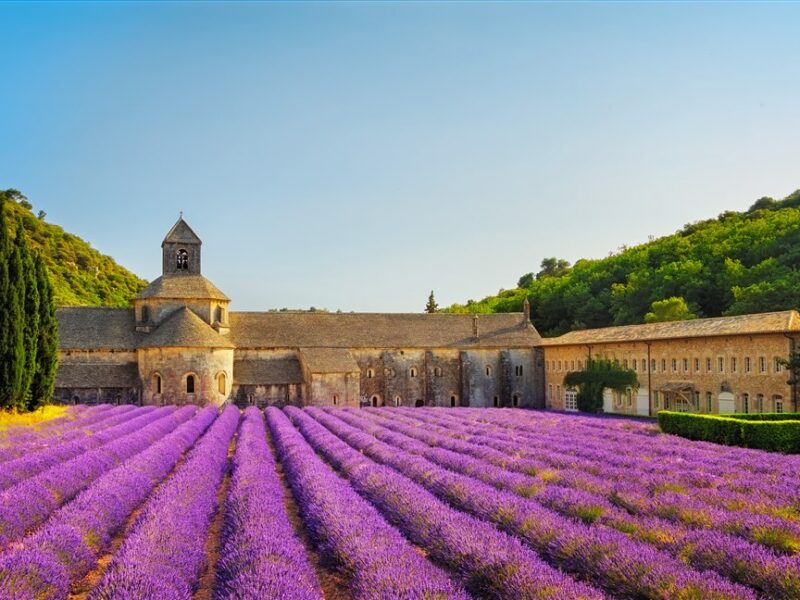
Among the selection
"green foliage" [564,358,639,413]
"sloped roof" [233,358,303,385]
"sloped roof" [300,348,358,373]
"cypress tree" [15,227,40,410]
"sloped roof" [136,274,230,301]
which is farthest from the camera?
"sloped roof" [136,274,230,301]

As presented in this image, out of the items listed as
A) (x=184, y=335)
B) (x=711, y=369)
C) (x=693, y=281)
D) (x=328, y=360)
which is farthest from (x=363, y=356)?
(x=693, y=281)

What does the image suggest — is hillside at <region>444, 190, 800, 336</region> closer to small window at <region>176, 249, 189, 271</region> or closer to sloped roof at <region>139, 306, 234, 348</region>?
sloped roof at <region>139, 306, 234, 348</region>

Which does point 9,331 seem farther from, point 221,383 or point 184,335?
point 221,383

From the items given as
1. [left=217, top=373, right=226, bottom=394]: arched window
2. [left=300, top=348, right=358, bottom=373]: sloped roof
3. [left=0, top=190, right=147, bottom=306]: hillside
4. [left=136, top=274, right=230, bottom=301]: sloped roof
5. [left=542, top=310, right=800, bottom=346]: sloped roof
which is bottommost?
[left=217, top=373, right=226, bottom=394]: arched window

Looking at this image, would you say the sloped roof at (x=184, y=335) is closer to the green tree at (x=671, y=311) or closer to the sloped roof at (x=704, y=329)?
the sloped roof at (x=704, y=329)

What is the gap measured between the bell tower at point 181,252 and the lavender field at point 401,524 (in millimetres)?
28337

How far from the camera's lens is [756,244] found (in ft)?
203

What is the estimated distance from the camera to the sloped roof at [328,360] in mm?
41312

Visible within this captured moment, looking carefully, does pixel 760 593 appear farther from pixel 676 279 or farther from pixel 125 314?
pixel 676 279

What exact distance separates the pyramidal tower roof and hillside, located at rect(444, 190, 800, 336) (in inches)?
1539

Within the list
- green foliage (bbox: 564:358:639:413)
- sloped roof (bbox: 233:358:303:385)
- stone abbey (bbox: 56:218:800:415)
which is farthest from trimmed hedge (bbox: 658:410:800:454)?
sloped roof (bbox: 233:358:303:385)

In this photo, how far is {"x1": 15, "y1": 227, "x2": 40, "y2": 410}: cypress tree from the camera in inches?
1134

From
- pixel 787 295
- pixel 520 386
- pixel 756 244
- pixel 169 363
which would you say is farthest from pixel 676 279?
pixel 169 363

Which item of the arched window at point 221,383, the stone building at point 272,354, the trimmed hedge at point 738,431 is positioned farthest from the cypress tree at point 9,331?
the trimmed hedge at point 738,431
